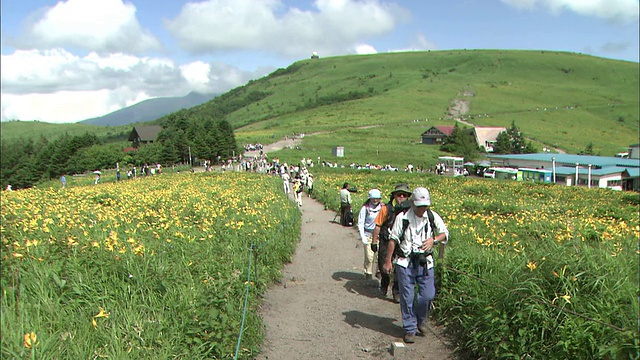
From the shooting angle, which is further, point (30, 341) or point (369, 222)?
point (369, 222)

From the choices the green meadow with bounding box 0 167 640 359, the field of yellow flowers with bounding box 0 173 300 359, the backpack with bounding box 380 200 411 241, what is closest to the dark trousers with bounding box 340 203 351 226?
the field of yellow flowers with bounding box 0 173 300 359

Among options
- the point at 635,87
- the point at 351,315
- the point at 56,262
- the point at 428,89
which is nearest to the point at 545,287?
the point at 351,315

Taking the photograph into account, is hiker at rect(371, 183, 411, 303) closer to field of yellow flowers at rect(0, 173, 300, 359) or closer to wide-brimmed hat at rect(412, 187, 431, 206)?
wide-brimmed hat at rect(412, 187, 431, 206)

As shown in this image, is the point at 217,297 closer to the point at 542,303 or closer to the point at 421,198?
the point at 421,198

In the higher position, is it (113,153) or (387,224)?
(113,153)

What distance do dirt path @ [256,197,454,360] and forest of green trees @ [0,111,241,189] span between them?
59.8 metres

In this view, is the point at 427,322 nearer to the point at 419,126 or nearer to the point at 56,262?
the point at 56,262

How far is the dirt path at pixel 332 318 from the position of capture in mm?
5824

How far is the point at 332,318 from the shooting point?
696cm

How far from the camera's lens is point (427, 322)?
6.77 metres

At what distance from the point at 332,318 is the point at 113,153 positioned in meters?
88.5

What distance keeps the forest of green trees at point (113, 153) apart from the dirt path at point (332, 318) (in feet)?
196

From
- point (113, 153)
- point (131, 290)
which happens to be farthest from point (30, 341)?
point (113, 153)

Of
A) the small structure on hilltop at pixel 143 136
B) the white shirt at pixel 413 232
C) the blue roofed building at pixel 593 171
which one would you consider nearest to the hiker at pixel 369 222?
the white shirt at pixel 413 232
